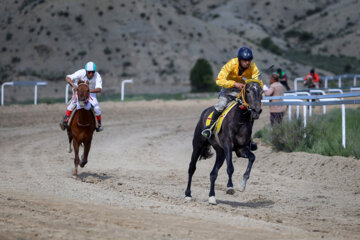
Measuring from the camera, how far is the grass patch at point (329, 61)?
67681 millimetres

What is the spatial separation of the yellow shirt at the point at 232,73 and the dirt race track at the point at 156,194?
2.14 meters

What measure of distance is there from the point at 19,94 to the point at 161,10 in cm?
2396

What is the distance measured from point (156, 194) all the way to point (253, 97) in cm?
258

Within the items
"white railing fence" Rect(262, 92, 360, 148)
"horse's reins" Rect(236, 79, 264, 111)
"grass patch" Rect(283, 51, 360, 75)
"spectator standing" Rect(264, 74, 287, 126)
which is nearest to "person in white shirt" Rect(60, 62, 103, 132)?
"horse's reins" Rect(236, 79, 264, 111)

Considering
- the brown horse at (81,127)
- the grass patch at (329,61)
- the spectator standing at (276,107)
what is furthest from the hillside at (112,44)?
the brown horse at (81,127)

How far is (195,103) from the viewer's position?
34094 millimetres

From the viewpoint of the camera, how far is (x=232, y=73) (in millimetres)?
10969

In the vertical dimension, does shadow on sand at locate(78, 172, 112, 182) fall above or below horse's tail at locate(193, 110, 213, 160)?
below

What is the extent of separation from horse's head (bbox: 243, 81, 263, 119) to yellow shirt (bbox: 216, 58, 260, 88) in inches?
14.8

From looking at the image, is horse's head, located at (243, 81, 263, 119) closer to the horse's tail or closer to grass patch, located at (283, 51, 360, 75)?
the horse's tail

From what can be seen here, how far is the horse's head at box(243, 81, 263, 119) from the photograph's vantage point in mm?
10133

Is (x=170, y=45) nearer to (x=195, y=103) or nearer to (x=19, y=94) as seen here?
(x=19, y=94)

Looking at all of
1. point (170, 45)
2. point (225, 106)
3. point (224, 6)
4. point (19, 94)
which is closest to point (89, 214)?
point (225, 106)

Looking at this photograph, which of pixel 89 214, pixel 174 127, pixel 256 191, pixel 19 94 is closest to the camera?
pixel 89 214
